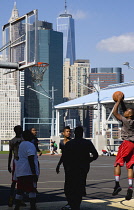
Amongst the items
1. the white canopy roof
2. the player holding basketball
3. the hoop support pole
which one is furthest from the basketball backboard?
the white canopy roof

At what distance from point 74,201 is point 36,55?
8.49 metres

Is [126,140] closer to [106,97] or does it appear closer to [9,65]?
[9,65]

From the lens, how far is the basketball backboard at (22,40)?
16.3m

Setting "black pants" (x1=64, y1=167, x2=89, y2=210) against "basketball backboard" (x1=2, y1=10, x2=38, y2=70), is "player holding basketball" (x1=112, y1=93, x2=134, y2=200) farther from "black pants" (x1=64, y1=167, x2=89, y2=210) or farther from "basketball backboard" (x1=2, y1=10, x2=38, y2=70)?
"basketball backboard" (x1=2, y1=10, x2=38, y2=70)

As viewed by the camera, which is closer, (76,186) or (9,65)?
(76,186)

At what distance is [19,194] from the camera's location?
9438 millimetres

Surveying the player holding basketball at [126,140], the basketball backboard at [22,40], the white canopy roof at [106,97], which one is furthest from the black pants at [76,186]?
the white canopy roof at [106,97]

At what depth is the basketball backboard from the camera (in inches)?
642

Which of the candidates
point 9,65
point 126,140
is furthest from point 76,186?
point 9,65

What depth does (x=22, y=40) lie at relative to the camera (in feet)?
56.4

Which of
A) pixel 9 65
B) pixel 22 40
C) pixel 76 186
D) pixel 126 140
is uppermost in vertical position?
pixel 22 40

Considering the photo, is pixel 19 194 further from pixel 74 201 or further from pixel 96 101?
pixel 96 101

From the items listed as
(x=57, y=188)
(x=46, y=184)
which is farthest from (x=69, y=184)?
(x=46, y=184)

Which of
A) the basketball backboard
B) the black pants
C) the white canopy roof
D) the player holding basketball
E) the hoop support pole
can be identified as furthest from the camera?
the white canopy roof
